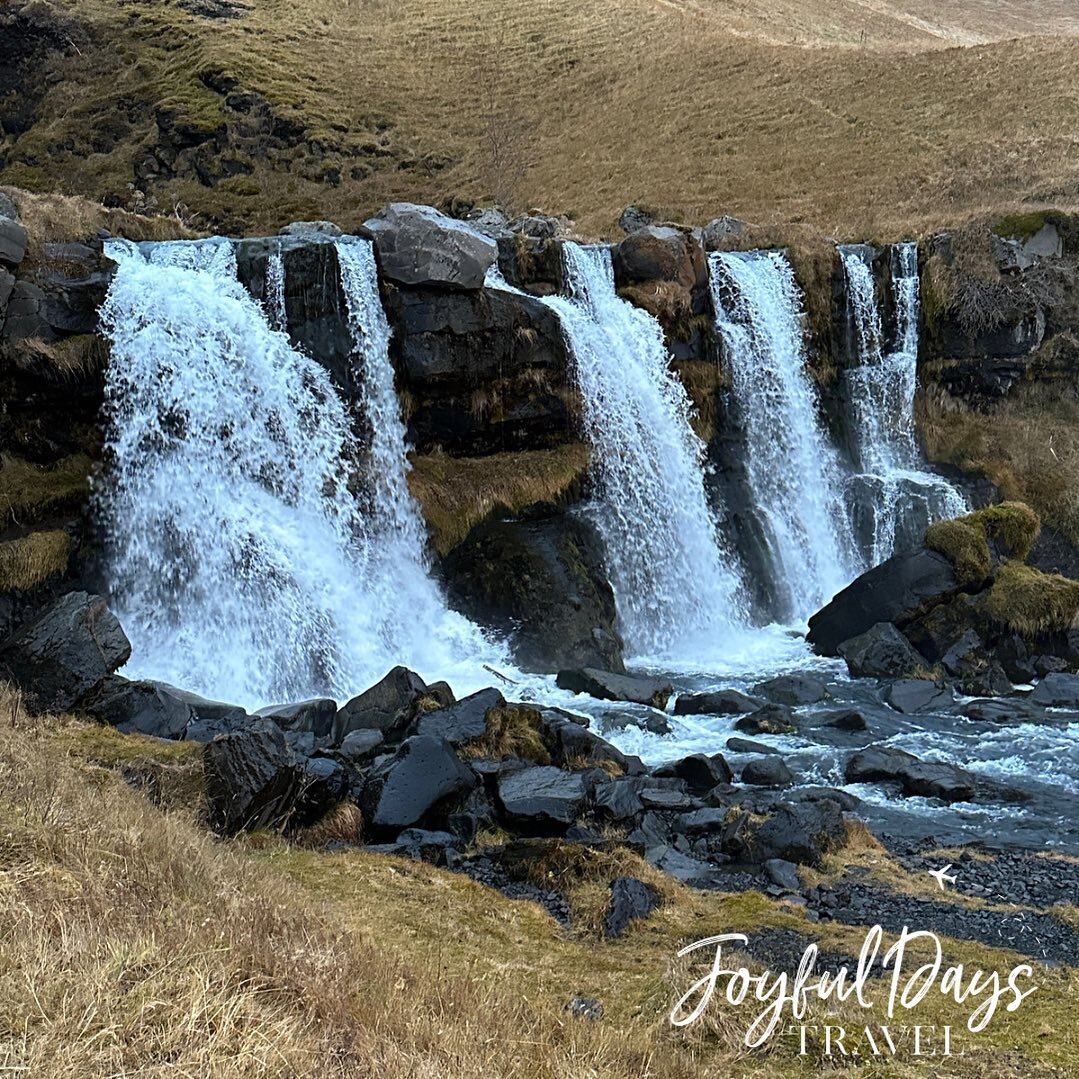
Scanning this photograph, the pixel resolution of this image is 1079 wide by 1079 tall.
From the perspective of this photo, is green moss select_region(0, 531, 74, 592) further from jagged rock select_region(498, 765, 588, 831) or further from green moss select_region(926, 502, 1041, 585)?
green moss select_region(926, 502, 1041, 585)

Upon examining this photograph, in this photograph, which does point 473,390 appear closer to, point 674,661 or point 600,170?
point 674,661

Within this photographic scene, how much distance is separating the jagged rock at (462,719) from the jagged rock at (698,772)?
90.7 inches

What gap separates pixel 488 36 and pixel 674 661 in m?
49.0

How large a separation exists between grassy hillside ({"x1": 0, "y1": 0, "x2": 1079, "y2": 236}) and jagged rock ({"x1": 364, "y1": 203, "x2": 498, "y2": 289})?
18697 millimetres

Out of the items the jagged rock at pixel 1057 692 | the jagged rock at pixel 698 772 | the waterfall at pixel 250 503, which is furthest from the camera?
the waterfall at pixel 250 503

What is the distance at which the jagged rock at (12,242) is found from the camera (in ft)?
57.5

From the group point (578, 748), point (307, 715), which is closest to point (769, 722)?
point (578, 748)

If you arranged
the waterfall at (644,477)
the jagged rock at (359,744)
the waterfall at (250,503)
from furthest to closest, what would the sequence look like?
1. the waterfall at (644,477)
2. the waterfall at (250,503)
3. the jagged rock at (359,744)

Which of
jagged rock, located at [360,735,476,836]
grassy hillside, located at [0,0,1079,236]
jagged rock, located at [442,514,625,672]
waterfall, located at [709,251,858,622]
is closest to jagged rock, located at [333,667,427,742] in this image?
jagged rock, located at [360,735,476,836]

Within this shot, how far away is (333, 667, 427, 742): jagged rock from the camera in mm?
13133

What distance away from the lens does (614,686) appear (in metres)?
16.6

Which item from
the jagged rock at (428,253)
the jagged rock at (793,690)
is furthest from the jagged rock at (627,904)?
the jagged rock at (428,253)

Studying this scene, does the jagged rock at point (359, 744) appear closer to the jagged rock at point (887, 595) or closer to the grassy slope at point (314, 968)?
the grassy slope at point (314, 968)

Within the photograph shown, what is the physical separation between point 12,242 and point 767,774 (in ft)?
51.7
